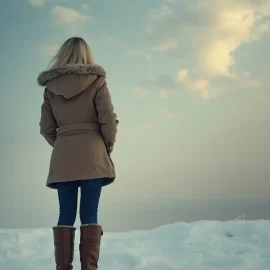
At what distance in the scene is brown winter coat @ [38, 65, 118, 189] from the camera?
3068 millimetres

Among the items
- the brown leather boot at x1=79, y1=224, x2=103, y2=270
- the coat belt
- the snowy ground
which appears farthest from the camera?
the snowy ground

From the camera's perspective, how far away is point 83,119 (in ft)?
10.2

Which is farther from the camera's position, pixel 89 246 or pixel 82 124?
pixel 82 124

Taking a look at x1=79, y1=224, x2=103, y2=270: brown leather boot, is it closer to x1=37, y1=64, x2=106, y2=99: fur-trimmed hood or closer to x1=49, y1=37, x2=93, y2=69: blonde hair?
x1=37, y1=64, x2=106, y2=99: fur-trimmed hood

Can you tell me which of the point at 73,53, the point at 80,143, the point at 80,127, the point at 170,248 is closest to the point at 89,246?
the point at 80,143

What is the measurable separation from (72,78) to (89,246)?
1282mm

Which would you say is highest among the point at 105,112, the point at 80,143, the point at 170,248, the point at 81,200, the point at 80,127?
the point at 105,112

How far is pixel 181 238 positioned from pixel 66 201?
2.56 meters

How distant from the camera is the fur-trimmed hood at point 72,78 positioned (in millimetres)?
3066

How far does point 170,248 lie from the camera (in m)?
4.93

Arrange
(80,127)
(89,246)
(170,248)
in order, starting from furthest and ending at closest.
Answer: (170,248) < (80,127) < (89,246)

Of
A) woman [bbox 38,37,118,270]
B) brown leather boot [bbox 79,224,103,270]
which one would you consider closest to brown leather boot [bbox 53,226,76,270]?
woman [bbox 38,37,118,270]

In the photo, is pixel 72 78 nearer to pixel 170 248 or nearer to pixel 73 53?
pixel 73 53

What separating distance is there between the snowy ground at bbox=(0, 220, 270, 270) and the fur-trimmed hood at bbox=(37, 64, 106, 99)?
195cm
